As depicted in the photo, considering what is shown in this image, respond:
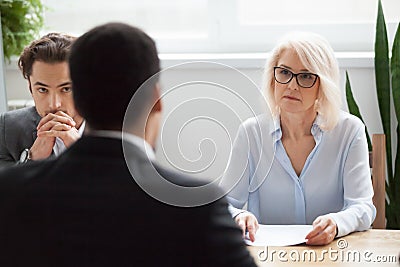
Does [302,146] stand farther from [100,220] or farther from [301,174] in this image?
[100,220]

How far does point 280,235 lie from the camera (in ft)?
5.30

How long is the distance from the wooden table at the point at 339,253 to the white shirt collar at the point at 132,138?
669 mm

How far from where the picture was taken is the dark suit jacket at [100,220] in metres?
0.79

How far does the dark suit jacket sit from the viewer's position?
791 millimetres

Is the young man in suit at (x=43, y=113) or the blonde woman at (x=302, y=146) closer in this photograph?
the young man in suit at (x=43, y=113)

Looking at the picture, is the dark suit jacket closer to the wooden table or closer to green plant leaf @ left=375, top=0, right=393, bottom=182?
the wooden table

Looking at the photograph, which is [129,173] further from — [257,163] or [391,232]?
[257,163]

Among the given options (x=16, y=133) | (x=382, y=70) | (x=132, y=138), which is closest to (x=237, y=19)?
(x=382, y=70)

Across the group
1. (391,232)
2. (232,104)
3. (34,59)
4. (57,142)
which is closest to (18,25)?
(34,59)

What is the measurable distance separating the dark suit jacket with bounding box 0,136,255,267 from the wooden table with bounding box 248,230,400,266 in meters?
0.66

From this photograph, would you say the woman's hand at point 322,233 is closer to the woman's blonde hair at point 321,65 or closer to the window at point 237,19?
the woman's blonde hair at point 321,65

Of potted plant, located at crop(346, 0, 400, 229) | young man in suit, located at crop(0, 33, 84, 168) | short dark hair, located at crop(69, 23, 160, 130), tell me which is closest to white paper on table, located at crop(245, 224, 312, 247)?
young man in suit, located at crop(0, 33, 84, 168)

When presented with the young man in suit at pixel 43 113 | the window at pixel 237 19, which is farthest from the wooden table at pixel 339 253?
the window at pixel 237 19

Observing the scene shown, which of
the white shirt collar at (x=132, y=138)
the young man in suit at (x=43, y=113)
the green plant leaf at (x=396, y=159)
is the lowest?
the green plant leaf at (x=396, y=159)
